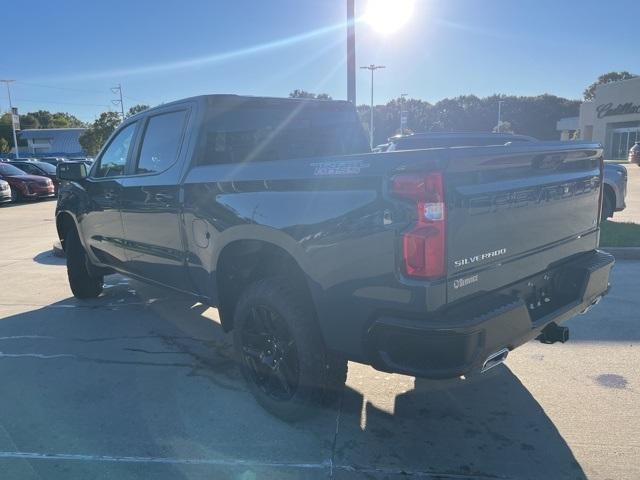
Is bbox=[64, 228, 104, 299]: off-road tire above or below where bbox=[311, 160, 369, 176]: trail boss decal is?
below

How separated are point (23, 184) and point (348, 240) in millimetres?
22049

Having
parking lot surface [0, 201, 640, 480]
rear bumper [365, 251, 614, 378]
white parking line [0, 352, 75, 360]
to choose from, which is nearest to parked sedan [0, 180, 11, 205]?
parking lot surface [0, 201, 640, 480]

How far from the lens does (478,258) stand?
8.71ft

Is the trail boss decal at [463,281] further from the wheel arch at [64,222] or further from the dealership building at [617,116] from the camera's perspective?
the dealership building at [617,116]

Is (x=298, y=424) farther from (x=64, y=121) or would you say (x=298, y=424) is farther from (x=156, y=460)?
(x=64, y=121)

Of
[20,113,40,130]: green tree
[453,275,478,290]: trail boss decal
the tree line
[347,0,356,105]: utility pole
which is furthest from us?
[20,113,40,130]: green tree

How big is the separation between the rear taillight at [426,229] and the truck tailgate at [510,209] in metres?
0.05

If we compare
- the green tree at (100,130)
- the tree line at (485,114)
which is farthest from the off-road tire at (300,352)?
the tree line at (485,114)

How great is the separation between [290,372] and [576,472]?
163cm

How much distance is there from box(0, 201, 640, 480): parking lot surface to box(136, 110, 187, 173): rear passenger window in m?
1.59

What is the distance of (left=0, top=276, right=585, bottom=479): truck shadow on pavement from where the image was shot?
9.59 ft

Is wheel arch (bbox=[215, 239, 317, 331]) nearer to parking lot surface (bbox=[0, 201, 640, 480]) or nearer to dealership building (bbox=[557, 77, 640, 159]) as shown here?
parking lot surface (bbox=[0, 201, 640, 480])

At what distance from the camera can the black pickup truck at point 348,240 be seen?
8.19 ft

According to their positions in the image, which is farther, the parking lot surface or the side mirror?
the side mirror
